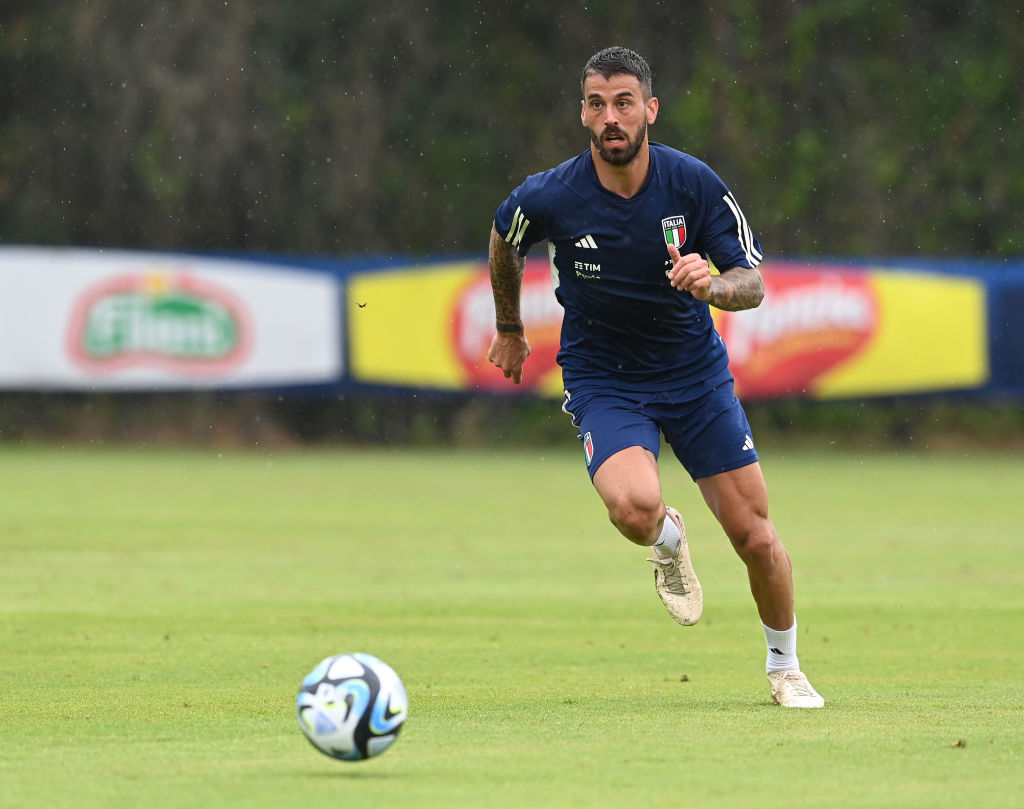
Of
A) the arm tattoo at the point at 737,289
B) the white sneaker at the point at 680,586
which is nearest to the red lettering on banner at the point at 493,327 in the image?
the white sneaker at the point at 680,586

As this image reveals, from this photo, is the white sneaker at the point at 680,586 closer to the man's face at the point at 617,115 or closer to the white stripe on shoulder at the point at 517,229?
the white stripe on shoulder at the point at 517,229

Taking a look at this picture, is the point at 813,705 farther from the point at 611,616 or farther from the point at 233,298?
the point at 233,298

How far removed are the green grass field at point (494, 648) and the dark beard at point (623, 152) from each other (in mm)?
2334

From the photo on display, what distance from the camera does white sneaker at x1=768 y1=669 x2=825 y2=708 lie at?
7836mm

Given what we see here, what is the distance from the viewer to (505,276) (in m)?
8.46

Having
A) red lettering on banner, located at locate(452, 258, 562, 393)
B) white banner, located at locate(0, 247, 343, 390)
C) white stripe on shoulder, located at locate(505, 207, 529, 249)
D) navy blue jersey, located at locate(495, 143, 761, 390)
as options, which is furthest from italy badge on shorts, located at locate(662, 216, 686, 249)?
white banner, located at locate(0, 247, 343, 390)

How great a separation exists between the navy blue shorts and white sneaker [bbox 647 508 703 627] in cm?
51

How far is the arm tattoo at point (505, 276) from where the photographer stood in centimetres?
834

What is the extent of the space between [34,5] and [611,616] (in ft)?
81.7

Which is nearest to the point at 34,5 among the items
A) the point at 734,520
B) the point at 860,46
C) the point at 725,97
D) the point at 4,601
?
the point at 725,97

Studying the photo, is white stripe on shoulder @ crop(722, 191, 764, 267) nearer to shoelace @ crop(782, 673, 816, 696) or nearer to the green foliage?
shoelace @ crop(782, 673, 816, 696)

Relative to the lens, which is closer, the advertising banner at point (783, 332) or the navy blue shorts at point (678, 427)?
the navy blue shorts at point (678, 427)

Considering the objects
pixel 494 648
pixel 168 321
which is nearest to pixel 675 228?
pixel 494 648

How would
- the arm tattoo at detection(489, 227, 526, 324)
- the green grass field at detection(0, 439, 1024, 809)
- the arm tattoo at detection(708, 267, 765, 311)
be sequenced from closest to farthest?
the green grass field at detection(0, 439, 1024, 809) → the arm tattoo at detection(708, 267, 765, 311) → the arm tattoo at detection(489, 227, 526, 324)
